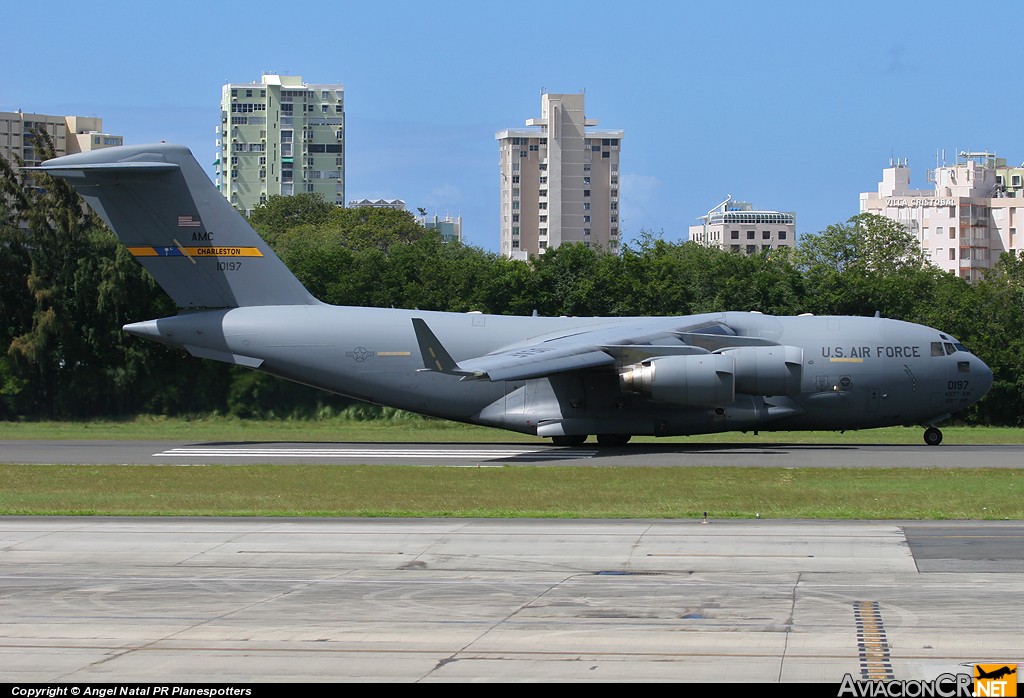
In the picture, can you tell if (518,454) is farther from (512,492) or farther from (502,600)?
(502,600)

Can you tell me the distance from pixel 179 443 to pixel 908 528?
2209 cm

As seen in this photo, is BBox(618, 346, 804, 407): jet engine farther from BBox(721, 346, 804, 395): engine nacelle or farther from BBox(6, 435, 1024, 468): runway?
BBox(6, 435, 1024, 468): runway

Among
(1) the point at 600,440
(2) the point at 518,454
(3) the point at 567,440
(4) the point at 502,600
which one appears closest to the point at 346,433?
(3) the point at 567,440

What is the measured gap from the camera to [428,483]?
24516 millimetres

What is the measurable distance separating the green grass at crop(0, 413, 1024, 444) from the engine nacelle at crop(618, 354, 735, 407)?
19.0 ft

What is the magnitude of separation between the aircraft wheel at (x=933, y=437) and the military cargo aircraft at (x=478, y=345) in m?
0.04

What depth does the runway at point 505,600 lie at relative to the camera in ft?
33.7

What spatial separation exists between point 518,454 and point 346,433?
31.1 ft

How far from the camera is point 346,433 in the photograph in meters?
38.9

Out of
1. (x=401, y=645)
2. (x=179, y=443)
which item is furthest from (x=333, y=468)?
(x=401, y=645)

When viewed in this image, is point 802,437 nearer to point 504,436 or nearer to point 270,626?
point 504,436

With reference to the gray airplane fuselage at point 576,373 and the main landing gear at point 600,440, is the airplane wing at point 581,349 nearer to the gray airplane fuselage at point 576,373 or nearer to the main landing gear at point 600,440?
the gray airplane fuselage at point 576,373

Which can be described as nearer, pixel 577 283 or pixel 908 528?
pixel 908 528

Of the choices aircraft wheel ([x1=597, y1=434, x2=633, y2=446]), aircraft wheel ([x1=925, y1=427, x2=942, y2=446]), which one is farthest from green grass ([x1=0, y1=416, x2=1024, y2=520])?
aircraft wheel ([x1=925, y1=427, x2=942, y2=446])
